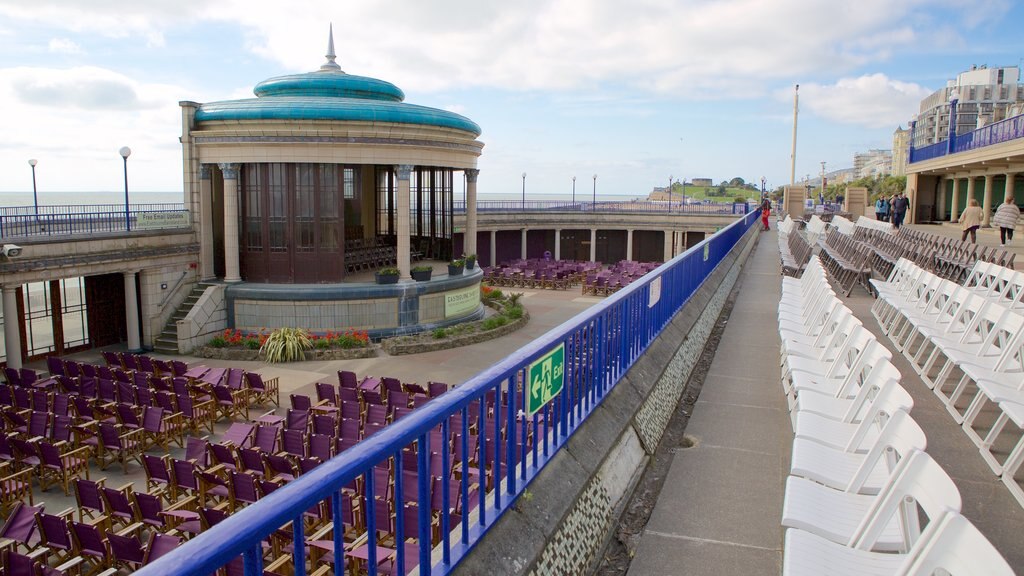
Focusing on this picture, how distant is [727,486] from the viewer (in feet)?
16.9

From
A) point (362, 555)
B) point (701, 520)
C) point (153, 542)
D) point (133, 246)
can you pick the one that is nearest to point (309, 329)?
point (133, 246)

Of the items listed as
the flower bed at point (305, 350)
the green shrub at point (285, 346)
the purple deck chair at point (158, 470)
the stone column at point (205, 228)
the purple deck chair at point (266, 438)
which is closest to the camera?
the purple deck chair at point (158, 470)

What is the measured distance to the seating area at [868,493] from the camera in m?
2.63

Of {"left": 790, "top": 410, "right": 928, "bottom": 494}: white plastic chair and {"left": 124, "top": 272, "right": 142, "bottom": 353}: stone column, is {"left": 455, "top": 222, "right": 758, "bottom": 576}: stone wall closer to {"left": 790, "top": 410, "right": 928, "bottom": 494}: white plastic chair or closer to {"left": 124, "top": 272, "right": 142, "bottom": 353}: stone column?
{"left": 790, "top": 410, "right": 928, "bottom": 494}: white plastic chair

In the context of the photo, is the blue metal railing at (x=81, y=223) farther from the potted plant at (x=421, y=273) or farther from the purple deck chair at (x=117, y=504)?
the purple deck chair at (x=117, y=504)

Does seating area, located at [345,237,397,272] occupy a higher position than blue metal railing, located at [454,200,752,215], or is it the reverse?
blue metal railing, located at [454,200,752,215]

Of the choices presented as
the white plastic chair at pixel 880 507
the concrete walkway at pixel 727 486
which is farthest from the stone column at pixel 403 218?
the white plastic chair at pixel 880 507

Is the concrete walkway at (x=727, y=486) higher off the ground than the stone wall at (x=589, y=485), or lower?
lower

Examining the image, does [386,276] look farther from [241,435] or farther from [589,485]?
[589,485]

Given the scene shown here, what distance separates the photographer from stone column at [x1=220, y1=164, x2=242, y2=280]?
2119 centimetres

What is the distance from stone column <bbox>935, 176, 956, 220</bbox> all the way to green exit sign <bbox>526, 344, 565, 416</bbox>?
4770 centimetres

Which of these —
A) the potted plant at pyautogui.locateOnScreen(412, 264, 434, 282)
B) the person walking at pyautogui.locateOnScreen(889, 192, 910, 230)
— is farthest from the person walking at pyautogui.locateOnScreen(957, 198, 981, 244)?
the potted plant at pyautogui.locateOnScreen(412, 264, 434, 282)

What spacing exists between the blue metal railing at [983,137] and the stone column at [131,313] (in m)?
28.7

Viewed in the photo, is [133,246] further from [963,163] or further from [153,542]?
[963,163]
